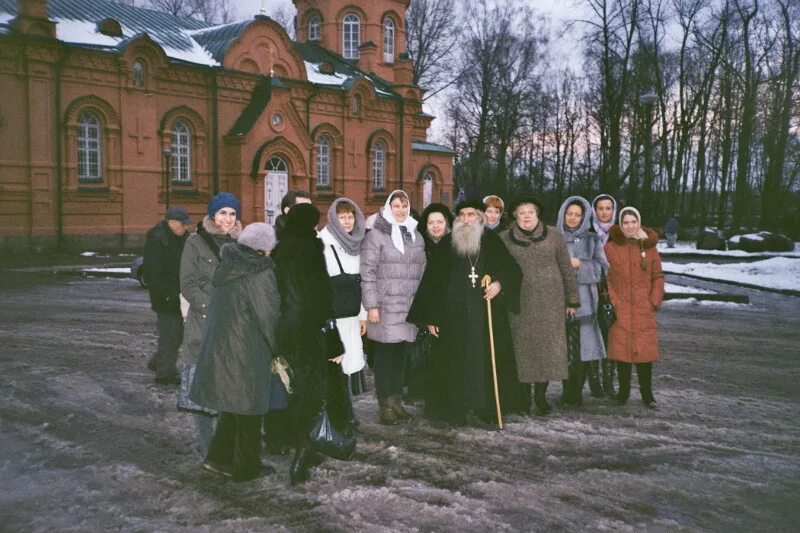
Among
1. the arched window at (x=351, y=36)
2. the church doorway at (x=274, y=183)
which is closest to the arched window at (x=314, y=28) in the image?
the arched window at (x=351, y=36)

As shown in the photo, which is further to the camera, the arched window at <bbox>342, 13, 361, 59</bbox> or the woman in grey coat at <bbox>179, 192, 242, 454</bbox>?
the arched window at <bbox>342, 13, 361, 59</bbox>

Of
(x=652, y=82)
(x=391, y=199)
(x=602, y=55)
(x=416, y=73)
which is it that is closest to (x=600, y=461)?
(x=391, y=199)

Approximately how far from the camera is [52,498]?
14.3 feet

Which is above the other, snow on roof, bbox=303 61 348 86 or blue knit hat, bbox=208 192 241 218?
snow on roof, bbox=303 61 348 86

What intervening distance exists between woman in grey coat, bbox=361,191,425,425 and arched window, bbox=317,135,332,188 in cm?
2779

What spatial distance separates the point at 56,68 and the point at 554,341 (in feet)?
76.3

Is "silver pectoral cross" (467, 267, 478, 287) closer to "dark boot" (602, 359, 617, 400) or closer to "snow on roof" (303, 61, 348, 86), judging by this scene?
"dark boot" (602, 359, 617, 400)

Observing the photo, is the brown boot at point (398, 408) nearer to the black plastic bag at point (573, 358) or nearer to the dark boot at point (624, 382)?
the black plastic bag at point (573, 358)

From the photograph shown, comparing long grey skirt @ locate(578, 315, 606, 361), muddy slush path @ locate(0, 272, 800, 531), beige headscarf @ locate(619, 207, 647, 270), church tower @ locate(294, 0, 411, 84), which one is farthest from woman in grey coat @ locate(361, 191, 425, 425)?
church tower @ locate(294, 0, 411, 84)

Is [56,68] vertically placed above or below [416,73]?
below

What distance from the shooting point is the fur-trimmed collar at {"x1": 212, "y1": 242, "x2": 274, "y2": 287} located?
14.6 feet

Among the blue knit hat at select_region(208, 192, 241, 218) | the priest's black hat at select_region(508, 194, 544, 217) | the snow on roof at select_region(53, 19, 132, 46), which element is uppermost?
the snow on roof at select_region(53, 19, 132, 46)

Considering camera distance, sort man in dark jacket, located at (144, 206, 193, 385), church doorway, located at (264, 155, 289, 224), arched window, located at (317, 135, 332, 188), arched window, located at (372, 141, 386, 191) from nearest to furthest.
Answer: man in dark jacket, located at (144, 206, 193, 385) → church doorway, located at (264, 155, 289, 224) → arched window, located at (317, 135, 332, 188) → arched window, located at (372, 141, 386, 191)

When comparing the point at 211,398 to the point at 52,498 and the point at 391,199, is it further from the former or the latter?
the point at 391,199
